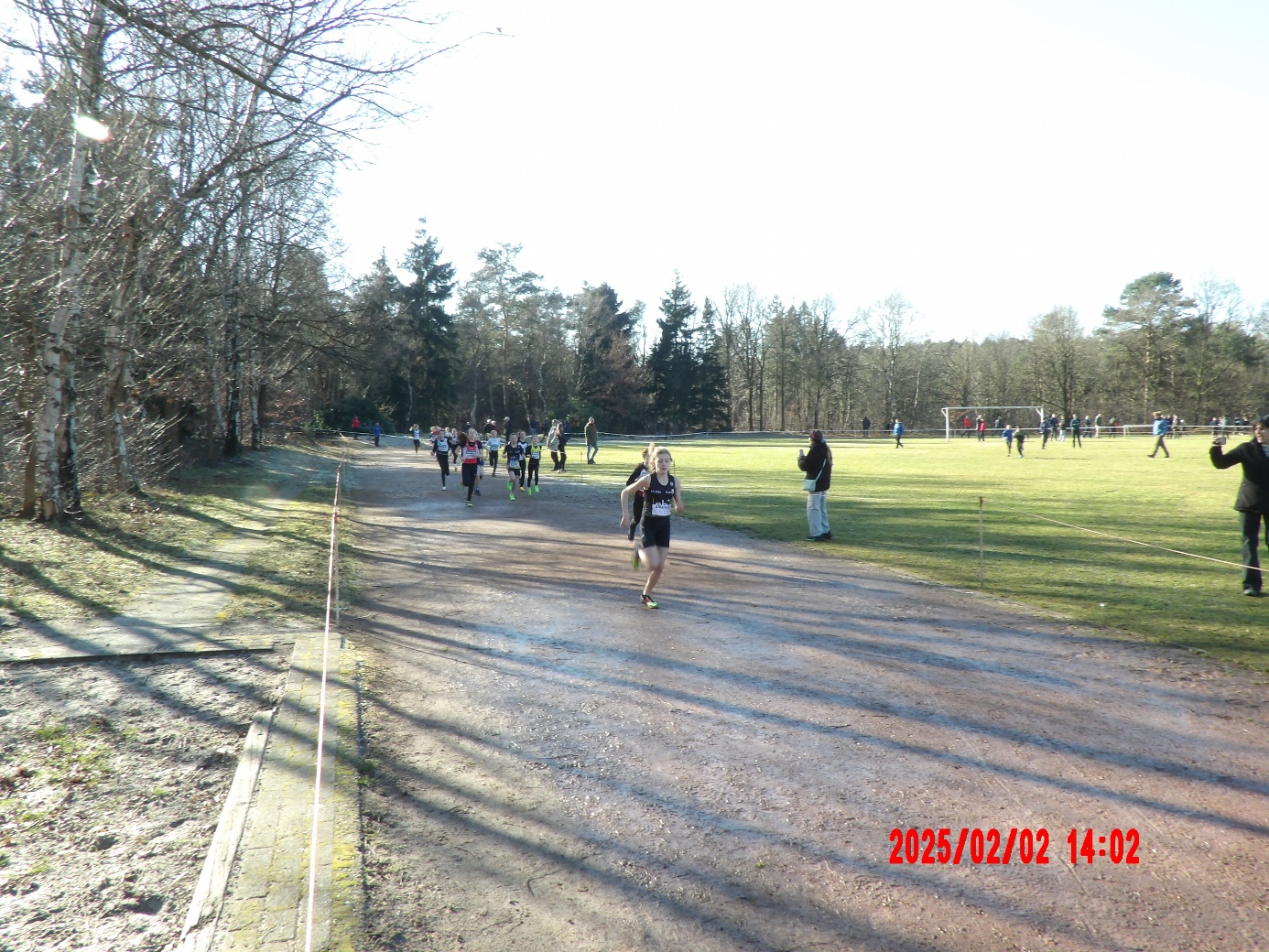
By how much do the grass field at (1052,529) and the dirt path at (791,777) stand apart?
127cm

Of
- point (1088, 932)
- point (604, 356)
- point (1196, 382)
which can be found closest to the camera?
point (1088, 932)

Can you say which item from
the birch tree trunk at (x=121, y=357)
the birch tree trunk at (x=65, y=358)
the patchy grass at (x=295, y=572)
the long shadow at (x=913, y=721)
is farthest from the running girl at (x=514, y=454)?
the long shadow at (x=913, y=721)

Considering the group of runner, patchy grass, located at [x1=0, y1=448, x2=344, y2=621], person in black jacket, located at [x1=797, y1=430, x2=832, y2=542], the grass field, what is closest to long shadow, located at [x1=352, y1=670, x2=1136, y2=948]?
the grass field

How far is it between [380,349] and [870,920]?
54244 mm

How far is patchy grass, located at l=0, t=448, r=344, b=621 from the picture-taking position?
9.17m

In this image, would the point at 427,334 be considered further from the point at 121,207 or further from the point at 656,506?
the point at 656,506

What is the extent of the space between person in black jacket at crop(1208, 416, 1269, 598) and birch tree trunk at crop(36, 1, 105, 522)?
50.2ft

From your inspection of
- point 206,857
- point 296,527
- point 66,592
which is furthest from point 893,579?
point 296,527

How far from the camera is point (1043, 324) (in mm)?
73938

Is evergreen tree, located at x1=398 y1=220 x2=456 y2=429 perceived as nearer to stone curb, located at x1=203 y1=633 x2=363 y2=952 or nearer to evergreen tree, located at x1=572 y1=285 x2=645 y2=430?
evergreen tree, located at x1=572 y1=285 x2=645 y2=430

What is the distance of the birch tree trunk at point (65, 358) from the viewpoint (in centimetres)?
1208

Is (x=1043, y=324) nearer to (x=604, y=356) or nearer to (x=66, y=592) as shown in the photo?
(x=604, y=356)
